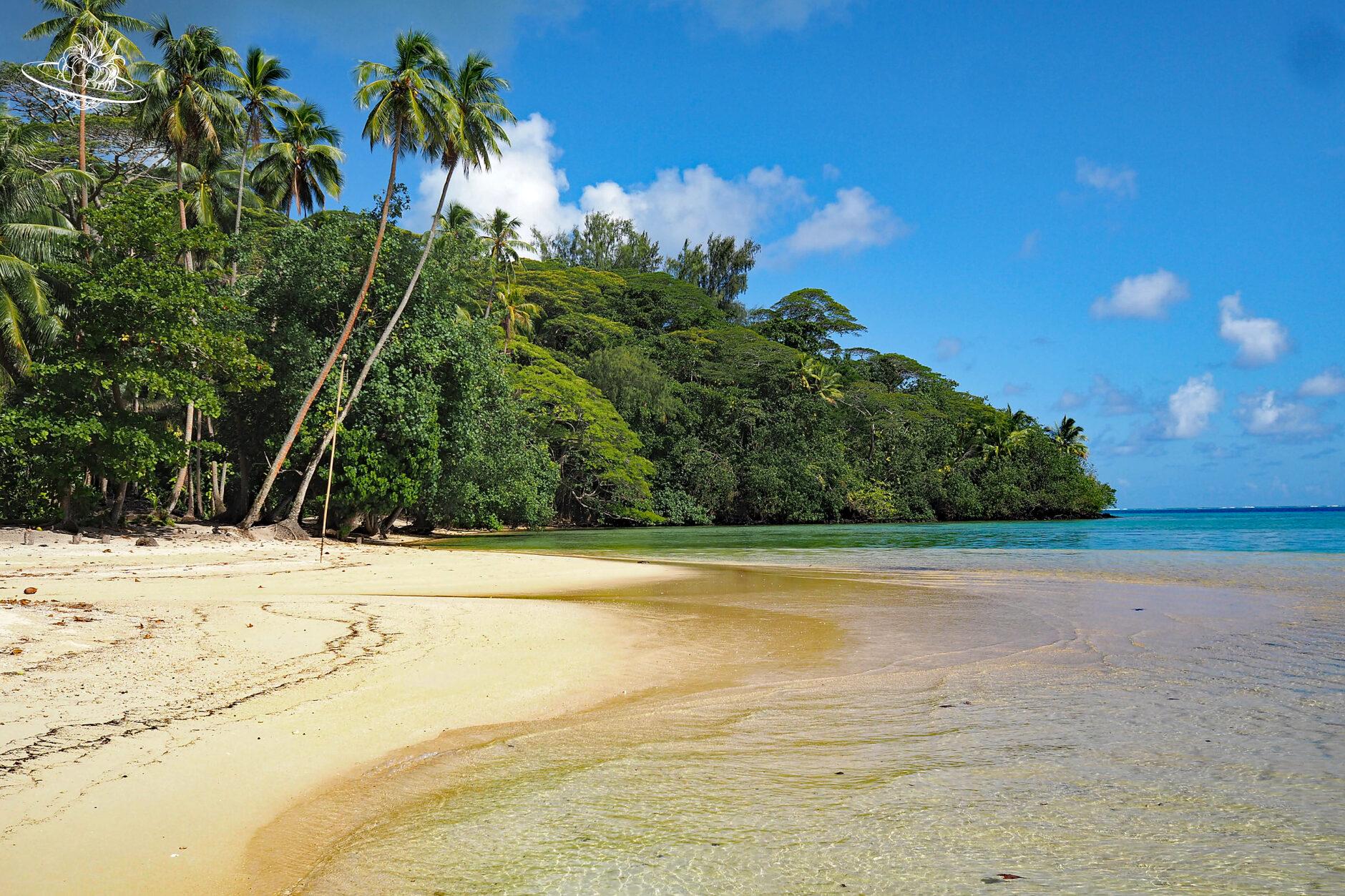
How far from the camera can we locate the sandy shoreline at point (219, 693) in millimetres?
3131

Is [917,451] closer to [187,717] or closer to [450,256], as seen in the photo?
[450,256]

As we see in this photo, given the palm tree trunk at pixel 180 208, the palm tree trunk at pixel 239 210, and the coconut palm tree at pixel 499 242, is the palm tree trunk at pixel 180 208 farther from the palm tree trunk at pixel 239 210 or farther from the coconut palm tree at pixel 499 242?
the coconut palm tree at pixel 499 242

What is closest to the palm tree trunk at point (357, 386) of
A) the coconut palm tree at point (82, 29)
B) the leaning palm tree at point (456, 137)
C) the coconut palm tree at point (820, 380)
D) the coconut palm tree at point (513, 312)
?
the leaning palm tree at point (456, 137)

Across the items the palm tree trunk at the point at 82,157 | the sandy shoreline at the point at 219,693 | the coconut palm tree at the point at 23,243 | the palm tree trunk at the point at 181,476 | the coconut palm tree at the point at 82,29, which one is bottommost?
the sandy shoreline at the point at 219,693

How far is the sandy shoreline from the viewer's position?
313 centimetres

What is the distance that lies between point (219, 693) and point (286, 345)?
1870cm

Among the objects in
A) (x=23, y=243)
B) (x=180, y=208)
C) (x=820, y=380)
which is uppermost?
(x=820, y=380)

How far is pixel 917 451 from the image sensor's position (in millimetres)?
52438

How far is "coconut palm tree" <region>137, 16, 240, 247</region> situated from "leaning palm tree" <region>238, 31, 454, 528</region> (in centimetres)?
396

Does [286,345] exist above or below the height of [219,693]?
above

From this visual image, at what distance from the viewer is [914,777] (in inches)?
156

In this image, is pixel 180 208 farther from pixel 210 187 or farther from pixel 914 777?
pixel 914 777

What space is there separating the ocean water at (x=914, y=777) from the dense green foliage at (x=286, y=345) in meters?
14.1

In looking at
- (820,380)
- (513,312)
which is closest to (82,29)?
(513,312)
